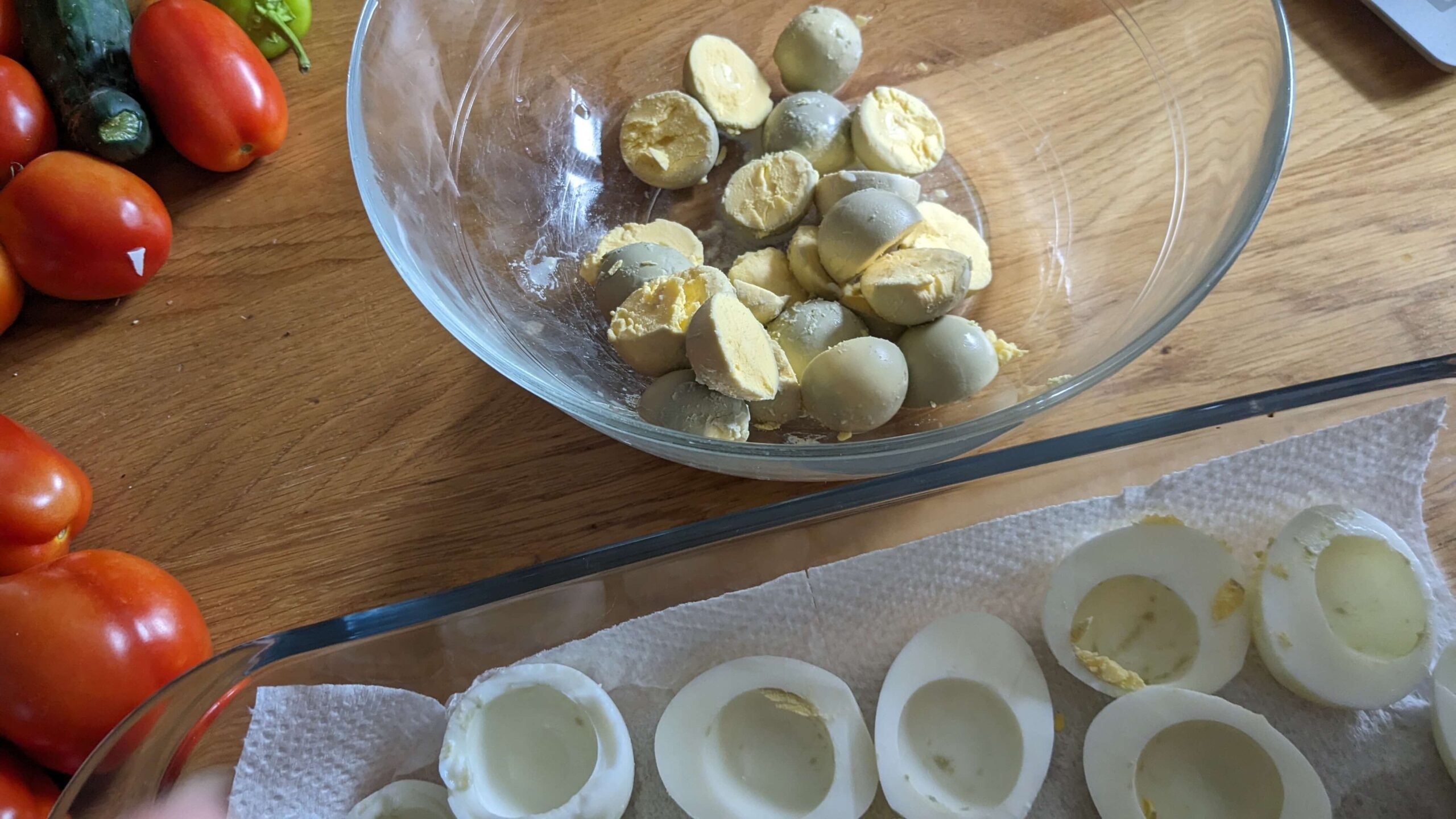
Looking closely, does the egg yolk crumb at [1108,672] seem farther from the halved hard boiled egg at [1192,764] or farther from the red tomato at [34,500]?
the red tomato at [34,500]

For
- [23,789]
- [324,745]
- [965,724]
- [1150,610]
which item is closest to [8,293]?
[23,789]

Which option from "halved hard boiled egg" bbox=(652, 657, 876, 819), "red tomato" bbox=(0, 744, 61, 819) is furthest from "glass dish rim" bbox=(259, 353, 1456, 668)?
"red tomato" bbox=(0, 744, 61, 819)

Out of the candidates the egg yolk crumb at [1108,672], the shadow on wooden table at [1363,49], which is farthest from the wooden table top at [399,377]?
the egg yolk crumb at [1108,672]

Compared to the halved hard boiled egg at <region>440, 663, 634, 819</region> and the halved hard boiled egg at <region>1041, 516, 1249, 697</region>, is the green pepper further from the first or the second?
the halved hard boiled egg at <region>1041, 516, 1249, 697</region>

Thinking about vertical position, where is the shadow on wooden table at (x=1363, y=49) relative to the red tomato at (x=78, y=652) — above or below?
above

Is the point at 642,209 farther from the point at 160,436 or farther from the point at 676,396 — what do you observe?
the point at 160,436

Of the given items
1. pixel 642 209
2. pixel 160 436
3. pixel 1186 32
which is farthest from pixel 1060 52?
pixel 160 436
